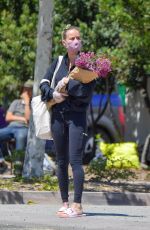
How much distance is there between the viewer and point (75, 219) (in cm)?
852

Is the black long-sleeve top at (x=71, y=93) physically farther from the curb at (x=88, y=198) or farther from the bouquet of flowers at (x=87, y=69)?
the curb at (x=88, y=198)

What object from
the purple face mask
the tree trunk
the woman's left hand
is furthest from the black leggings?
the tree trunk

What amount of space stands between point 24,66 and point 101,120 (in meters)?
3.49

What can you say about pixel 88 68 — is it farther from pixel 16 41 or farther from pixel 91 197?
pixel 16 41

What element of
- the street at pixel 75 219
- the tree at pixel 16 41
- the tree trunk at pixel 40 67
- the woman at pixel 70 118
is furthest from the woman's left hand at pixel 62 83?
the tree at pixel 16 41

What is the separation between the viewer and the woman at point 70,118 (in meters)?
8.45

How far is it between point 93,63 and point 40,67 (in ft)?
10.3

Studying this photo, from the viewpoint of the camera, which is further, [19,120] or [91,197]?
[19,120]

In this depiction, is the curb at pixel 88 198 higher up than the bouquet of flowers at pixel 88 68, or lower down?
lower down

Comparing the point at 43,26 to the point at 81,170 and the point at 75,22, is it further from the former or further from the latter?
the point at 75,22

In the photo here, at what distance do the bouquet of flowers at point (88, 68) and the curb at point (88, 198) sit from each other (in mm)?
2523

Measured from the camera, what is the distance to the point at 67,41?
28.0ft

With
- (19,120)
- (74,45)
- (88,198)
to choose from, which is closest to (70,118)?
(74,45)

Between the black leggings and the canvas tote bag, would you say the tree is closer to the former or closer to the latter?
the canvas tote bag
